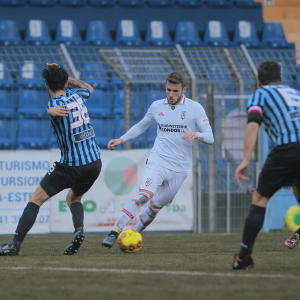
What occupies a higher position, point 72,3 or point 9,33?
point 72,3

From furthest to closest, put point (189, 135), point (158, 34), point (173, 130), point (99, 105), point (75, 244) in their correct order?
point (158, 34), point (99, 105), point (173, 130), point (189, 135), point (75, 244)

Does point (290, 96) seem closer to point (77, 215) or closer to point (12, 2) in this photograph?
point (77, 215)

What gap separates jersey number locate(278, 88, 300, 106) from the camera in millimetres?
4207

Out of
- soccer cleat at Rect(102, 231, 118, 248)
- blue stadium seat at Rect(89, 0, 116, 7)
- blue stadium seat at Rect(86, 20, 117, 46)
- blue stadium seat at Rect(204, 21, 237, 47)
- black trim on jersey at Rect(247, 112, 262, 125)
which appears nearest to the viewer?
black trim on jersey at Rect(247, 112, 262, 125)

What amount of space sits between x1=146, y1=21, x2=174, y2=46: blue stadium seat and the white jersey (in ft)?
29.1

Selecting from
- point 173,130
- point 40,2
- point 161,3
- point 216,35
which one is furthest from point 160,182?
point 161,3

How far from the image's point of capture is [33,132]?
1041 centimetres

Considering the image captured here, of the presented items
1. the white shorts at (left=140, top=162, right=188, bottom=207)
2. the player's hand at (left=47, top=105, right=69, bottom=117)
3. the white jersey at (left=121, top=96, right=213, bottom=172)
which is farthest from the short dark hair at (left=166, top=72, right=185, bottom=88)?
the player's hand at (left=47, top=105, right=69, bottom=117)

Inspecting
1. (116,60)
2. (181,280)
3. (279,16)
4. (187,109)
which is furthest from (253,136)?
(279,16)

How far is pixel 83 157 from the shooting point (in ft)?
18.9

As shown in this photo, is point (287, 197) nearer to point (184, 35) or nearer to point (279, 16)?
point (184, 35)

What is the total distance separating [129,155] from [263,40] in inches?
314

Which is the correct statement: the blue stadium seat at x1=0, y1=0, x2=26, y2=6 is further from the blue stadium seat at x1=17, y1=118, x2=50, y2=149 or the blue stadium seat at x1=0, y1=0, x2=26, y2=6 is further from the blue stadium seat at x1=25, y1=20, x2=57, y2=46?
the blue stadium seat at x1=17, y1=118, x2=50, y2=149

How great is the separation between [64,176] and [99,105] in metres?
5.68
